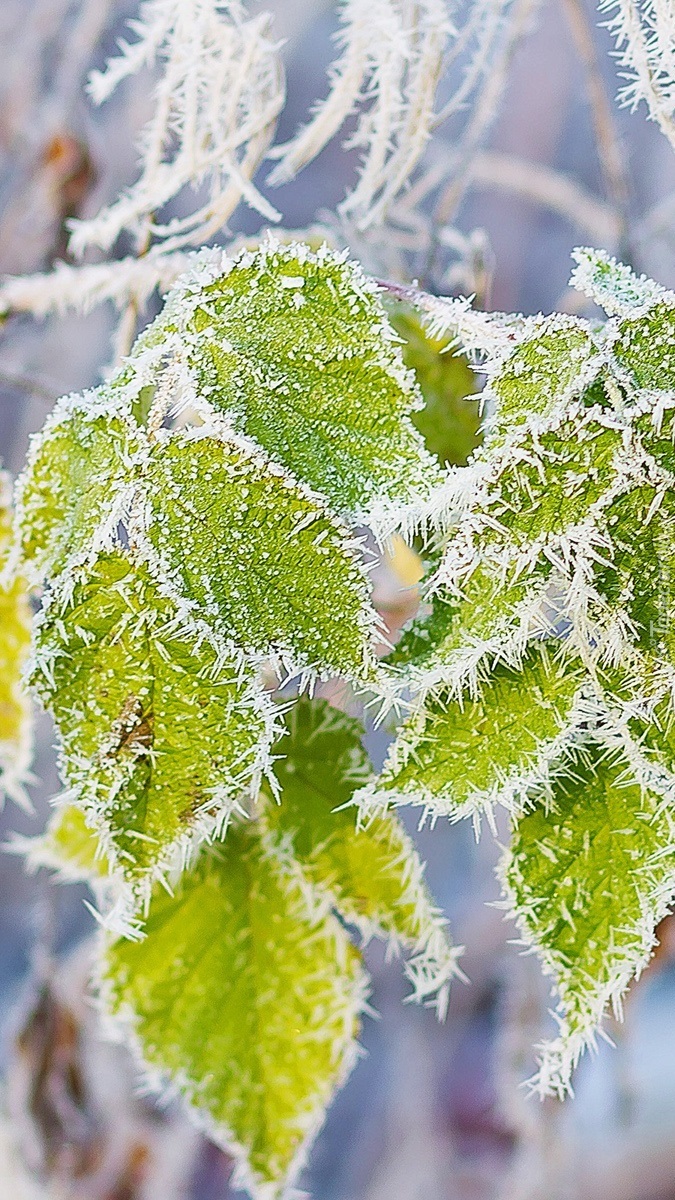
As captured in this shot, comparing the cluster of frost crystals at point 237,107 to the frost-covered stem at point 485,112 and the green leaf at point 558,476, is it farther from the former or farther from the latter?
the green leaf at point 558,476

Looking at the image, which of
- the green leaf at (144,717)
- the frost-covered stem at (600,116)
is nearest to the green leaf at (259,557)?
the green leaf at (144,717)

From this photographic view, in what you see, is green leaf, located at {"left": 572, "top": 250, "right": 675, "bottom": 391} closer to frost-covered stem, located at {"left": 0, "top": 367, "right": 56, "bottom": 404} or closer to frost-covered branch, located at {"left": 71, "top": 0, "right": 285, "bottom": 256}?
frost-covered branch, located at {"left": 71, "top": 0, "right": 285, "bottom": 256}

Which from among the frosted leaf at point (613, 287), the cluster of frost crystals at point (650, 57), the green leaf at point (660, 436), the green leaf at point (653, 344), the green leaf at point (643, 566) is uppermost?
the cluster of frost crystals at point (650, 57)

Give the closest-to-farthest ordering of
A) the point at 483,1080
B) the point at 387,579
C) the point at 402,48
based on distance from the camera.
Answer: the point at 402,48
the point at 387,579
the point at 483,1080

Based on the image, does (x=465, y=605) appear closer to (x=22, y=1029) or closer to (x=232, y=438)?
(x=232, y=438)

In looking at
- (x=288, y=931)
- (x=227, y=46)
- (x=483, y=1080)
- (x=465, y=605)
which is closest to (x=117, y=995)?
(x=288, y=931)

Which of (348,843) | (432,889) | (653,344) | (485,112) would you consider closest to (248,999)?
(348,843)
